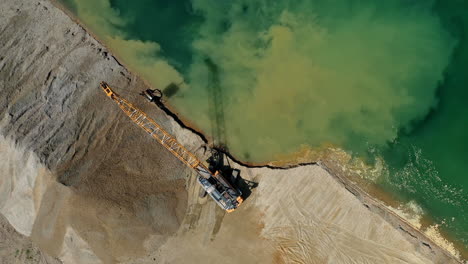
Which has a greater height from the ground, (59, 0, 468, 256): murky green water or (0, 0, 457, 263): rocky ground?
(59, 0, 468, 256): murky green water

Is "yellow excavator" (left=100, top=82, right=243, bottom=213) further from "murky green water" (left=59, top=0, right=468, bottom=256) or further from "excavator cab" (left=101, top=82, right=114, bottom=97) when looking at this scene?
"murky green water" (left=59, top=0, right=468, bottom=256)

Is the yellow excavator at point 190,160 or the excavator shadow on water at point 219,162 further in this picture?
the excavator shadow on water at point 219,162

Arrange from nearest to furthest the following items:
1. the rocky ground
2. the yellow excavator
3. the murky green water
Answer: the rocky ground, the yellow excavator, the murky green water

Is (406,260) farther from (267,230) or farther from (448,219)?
(267,230)

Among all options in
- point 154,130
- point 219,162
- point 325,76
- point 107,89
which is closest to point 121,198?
point 154,130

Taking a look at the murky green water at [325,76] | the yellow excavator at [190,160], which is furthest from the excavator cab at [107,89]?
the murky green water at [325,76]

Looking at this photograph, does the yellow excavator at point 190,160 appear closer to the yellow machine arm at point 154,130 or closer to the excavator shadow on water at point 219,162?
the yellow machine arm at point 154,130

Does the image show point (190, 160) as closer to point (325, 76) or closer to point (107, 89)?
point (107, 89)

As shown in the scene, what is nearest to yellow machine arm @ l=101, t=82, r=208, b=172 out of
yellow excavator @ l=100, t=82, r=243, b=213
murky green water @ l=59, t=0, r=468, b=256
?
yellow excavator @ l=100, t=82, r=243, b=213
